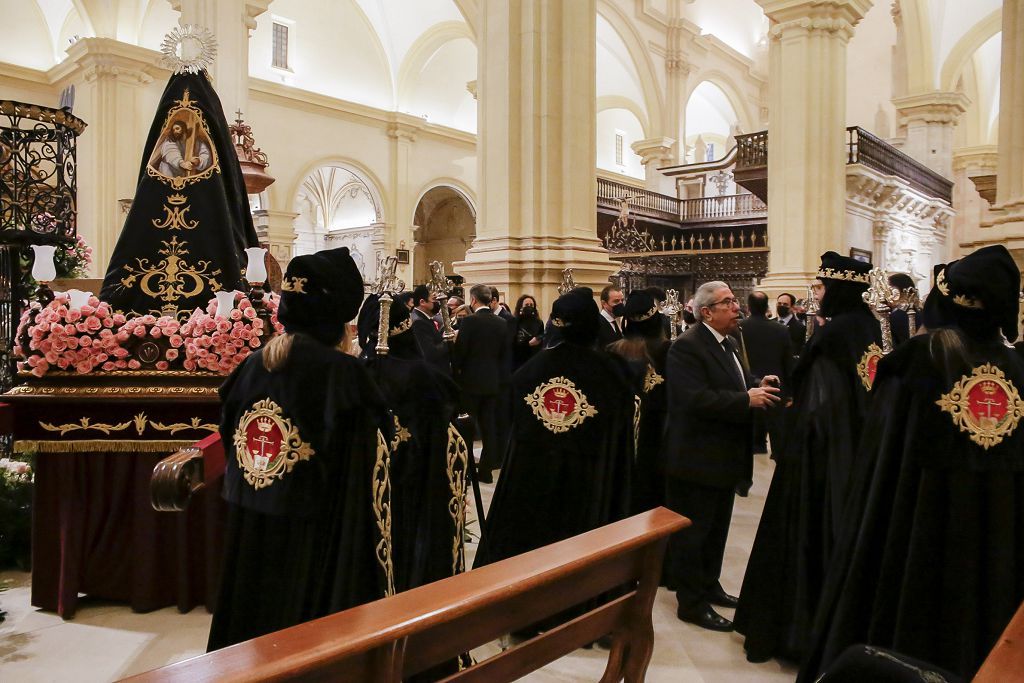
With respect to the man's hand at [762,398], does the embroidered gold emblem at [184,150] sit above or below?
above

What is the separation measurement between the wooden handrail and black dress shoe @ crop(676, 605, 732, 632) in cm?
251

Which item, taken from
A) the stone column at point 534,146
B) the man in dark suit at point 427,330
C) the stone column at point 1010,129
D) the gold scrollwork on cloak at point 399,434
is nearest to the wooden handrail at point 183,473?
the gold scrollwork on cloak at point 399,434

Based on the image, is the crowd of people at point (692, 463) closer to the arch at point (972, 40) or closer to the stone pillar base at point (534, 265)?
the stone pillar base at point (534, 265)

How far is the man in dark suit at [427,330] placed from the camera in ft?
22.2

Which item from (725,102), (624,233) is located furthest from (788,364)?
(725,102)

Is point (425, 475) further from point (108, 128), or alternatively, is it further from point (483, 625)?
point (108, 128)

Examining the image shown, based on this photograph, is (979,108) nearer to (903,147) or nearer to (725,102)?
(903,147)

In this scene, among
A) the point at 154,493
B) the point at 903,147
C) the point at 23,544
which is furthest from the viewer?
the point at 903,147

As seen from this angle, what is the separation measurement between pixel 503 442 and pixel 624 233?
508 inches

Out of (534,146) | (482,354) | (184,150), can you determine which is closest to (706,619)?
(184,150)

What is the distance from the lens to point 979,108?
25188 millimetres

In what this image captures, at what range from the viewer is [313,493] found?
232 centimetres

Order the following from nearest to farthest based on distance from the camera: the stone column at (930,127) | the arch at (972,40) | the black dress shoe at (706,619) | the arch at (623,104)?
the black dress shoe at (706,619), the arch at (972,40), the stone column at (930,127), the arch at (623,104)

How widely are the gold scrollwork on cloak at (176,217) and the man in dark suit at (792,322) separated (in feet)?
23.5
